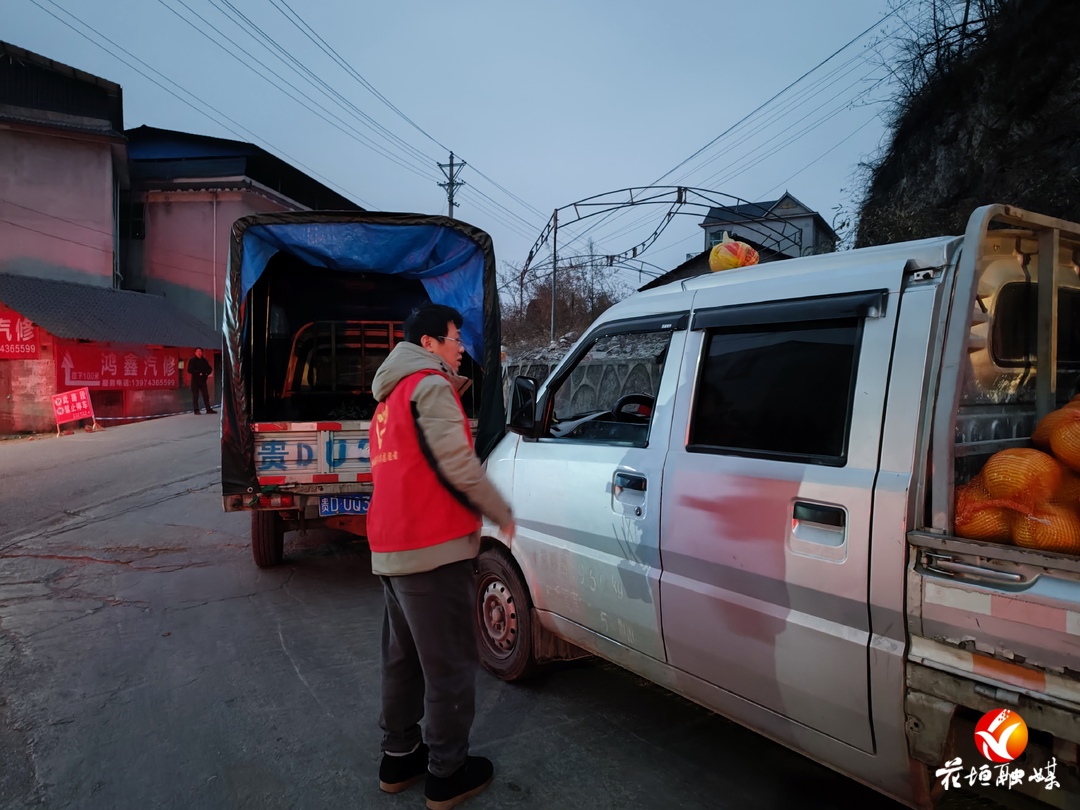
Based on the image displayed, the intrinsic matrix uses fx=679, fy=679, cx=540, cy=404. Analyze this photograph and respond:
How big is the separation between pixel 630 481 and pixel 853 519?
38.7 inches

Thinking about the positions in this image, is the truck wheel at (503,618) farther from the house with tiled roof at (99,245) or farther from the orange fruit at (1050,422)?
the house with tiled roof at (99,245)

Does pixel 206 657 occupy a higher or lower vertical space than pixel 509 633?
lower

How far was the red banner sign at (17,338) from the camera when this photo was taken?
57.1 feet

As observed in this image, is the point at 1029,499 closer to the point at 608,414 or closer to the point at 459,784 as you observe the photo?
the point at 608,414

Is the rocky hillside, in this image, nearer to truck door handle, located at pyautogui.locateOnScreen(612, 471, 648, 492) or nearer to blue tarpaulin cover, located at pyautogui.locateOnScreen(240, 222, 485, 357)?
blue tarpaulin cover, located at pyautogui.locateOnScreen(240, 222, 485, 357)

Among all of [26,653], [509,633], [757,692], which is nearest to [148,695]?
[26,653]

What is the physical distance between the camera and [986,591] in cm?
178

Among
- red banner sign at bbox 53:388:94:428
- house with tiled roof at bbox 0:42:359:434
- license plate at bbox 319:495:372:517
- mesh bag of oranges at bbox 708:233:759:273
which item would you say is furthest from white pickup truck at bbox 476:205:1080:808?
house with tiled roof at bbox 0:42:359:434

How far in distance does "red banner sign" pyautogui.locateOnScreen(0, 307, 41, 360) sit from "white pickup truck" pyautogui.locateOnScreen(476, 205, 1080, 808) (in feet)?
63.6

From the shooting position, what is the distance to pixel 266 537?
575 cm

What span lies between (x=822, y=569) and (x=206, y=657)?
11.7 ft

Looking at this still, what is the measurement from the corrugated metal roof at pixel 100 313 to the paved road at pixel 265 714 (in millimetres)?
14463

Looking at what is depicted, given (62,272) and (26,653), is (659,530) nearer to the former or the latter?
(26,653)

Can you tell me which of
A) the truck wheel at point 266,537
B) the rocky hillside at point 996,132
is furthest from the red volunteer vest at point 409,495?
the rocky hillside at point 996,132
